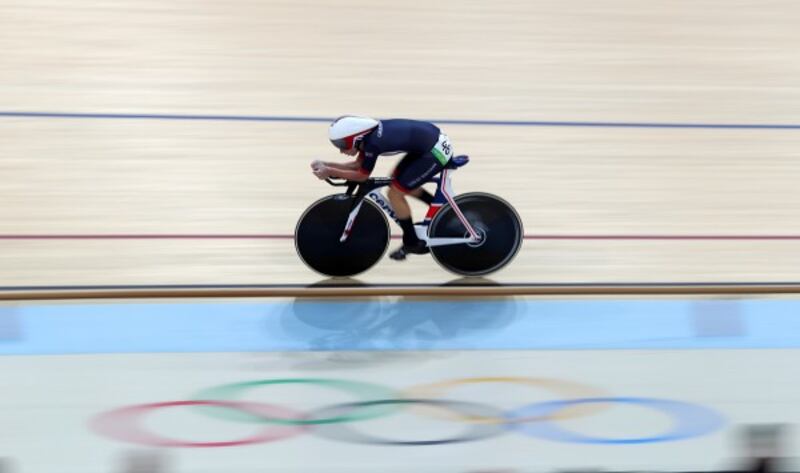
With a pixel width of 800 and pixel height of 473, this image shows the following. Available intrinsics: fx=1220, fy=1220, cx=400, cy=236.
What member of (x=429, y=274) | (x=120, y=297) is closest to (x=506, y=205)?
(x=429, y=274)

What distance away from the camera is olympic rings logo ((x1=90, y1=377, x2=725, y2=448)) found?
290 cm

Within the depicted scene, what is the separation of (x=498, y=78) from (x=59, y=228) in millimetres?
2695

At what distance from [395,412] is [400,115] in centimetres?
351

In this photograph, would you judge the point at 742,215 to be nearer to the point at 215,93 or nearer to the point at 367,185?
the point at 367,185

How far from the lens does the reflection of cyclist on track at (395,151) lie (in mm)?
4570

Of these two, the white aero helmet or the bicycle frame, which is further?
the bicycle frame

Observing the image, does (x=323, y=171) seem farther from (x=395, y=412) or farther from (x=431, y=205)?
(x=395, y=412)

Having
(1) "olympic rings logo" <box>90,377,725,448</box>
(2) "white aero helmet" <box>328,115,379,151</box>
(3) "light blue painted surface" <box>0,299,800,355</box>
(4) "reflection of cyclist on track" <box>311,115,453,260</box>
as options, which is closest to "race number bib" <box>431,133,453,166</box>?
(4) "reflection of cyclist on track" <box>311,115,453,260</box>

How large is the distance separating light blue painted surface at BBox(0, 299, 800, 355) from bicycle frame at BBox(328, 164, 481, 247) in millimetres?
583

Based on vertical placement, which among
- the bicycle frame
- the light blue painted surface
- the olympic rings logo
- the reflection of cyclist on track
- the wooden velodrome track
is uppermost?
the wooden velodrome track

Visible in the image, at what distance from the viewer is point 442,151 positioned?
4680mm

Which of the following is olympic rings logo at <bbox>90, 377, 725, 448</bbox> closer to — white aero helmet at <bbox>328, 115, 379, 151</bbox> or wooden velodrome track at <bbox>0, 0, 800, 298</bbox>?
wooden velodrome track at <bbox>0, 0, 800, 298</bbox>

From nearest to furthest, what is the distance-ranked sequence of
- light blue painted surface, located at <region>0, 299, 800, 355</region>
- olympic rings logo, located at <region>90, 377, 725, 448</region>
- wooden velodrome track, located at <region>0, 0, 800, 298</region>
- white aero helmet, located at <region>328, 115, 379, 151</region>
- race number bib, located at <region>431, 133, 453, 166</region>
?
olympic rings logo, located at <region>90, 377, 725, 448</region>, light blue painted surface, located at <region>0, 299, 800, 355</region>, white aero helmet, located at <region>328, 115, 379, 151</region>, race number bib, located at <region>431, 133, 453, 166</region>, wooden velodrome track, located at <region>0, 0, 800, 298</region>

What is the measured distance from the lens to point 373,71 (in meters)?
6.79
